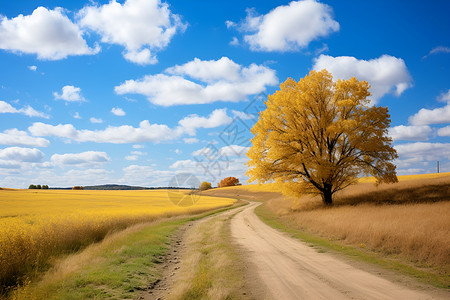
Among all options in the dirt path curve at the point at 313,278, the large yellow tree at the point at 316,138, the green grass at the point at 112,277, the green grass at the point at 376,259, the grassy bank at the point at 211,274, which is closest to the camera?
the dirt path curve at the point at 313,278

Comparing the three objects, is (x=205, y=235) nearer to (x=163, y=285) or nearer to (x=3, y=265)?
(x=163, y=285)

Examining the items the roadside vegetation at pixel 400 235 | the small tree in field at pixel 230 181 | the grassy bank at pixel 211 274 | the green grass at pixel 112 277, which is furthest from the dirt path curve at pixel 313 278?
the small tree in field at pixel 230 181

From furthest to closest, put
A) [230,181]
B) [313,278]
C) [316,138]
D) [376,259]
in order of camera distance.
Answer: [230,181], [316,138], [376,259], [313,278]

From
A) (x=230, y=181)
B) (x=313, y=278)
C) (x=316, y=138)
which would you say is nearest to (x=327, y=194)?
(x=316, y=138)

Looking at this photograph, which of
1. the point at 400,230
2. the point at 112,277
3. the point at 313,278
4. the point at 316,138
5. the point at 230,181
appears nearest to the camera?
the point at 313,278

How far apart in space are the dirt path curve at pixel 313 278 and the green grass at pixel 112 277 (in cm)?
387

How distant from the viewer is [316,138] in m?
25.0

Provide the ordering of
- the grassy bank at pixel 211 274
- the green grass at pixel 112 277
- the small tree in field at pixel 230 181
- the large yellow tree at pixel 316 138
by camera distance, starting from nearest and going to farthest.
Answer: the grassy bank at pixel 211 274
the green grass at pixel 112 277
the large yellow tree at pixel 316 138
the small tree in field at pixel 230 181

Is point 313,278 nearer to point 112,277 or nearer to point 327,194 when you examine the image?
point 112,277

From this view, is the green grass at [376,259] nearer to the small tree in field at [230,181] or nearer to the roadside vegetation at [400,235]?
the roadside vegetation at [400,235]

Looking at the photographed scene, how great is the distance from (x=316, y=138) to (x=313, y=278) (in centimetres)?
1893

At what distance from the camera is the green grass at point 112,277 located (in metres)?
7.04

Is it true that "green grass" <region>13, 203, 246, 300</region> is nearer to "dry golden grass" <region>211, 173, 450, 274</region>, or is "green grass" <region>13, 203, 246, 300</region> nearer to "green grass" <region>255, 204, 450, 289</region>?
"green grass" <region>255, 204, 450, 289</region>

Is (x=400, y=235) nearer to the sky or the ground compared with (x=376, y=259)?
nearer to the sky
